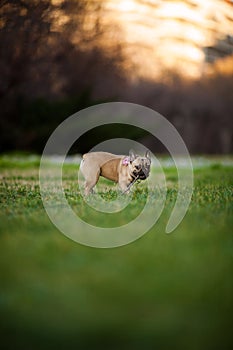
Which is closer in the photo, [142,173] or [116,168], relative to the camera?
[142,173]

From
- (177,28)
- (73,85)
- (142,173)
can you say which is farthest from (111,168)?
(73,85)

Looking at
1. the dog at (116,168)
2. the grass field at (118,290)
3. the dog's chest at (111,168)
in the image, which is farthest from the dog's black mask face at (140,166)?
the grass field at (118,290)

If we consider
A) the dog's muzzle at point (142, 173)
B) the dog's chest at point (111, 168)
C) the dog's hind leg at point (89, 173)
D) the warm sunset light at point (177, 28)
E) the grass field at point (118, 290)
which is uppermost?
the warm sunset light at point (177, 28)

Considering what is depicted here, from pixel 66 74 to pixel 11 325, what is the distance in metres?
8.24

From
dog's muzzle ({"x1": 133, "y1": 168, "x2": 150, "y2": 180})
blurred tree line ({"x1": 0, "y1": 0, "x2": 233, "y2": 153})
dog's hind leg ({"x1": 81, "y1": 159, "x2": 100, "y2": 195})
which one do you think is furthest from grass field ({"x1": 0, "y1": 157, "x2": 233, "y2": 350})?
blurred tree line ({"x1": 0, "y1": 0, "x2": 233, "y2": 153})

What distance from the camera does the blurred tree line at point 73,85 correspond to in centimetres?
543

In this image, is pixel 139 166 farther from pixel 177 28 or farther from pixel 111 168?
pixel 177 28

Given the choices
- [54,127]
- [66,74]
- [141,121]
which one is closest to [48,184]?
[66,74]

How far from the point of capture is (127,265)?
195 centimetres

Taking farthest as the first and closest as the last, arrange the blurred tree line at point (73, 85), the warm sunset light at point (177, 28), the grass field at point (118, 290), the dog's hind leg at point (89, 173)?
the warm sunset light at point (177, 28) → the blurred tree line at point (73, 85) → the dog's hind leg at point (89, 173) → the grass field at point (118, 290)

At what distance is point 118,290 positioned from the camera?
1.66 meters

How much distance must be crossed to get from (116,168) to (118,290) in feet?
6.79

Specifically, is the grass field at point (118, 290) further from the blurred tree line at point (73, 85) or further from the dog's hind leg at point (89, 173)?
the blurred tree line at point (73, 85)

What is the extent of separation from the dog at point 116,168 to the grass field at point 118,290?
883 mm
